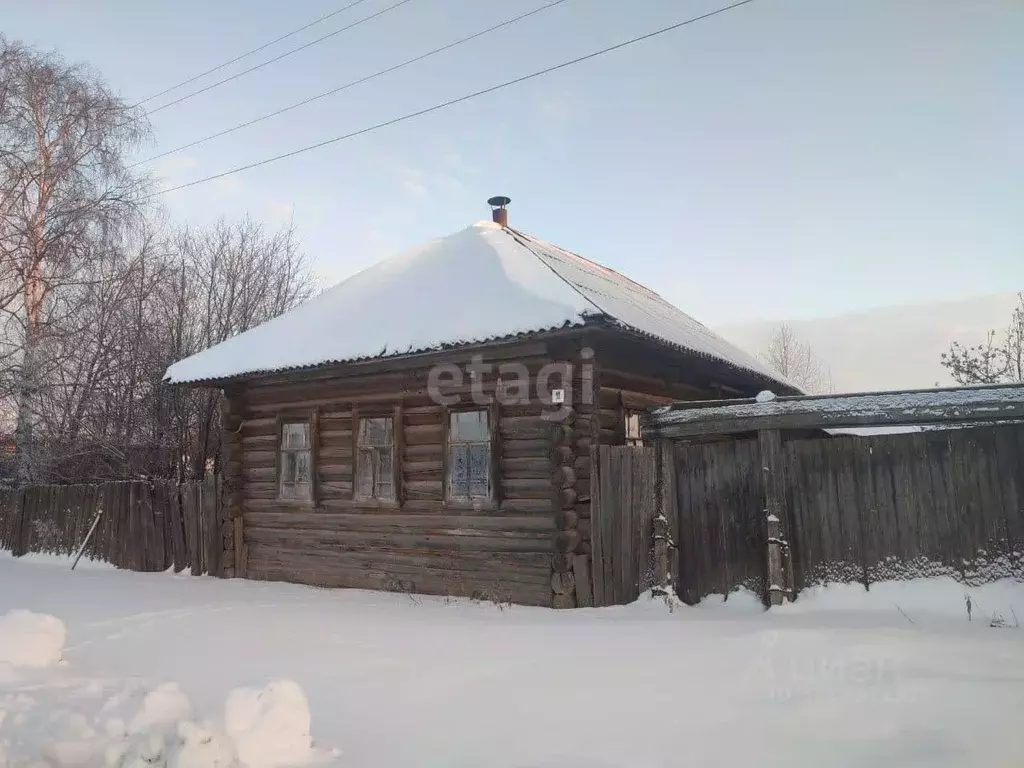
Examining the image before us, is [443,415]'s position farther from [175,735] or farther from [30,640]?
[175,735]

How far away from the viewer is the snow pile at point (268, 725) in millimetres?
3666

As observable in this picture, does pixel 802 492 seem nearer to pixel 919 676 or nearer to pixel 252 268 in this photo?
pixel 919 676

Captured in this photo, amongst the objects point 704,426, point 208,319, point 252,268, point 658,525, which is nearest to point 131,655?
point 658,525

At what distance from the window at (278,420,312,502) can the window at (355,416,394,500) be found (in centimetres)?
116

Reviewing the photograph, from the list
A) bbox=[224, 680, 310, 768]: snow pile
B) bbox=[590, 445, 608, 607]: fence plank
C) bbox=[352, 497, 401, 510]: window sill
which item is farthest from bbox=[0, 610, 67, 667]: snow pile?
bbox=[590, 445, 608, 607]: fence plank

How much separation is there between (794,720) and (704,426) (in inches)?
149

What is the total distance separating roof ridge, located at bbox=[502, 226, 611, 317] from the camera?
820 cm

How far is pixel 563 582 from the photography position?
816cm

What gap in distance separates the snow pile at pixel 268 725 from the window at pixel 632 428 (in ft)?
21.1

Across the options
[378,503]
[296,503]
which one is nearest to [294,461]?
[296,503]

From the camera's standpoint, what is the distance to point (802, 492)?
7195mm

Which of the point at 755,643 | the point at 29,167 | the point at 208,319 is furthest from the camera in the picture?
the point at 208,319

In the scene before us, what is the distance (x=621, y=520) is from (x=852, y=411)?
2636 millimetres

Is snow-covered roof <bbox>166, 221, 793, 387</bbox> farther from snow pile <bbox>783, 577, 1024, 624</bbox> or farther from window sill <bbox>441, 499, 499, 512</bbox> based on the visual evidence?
snow pile <bbox>783, 577, 1024, 624</bbox>
